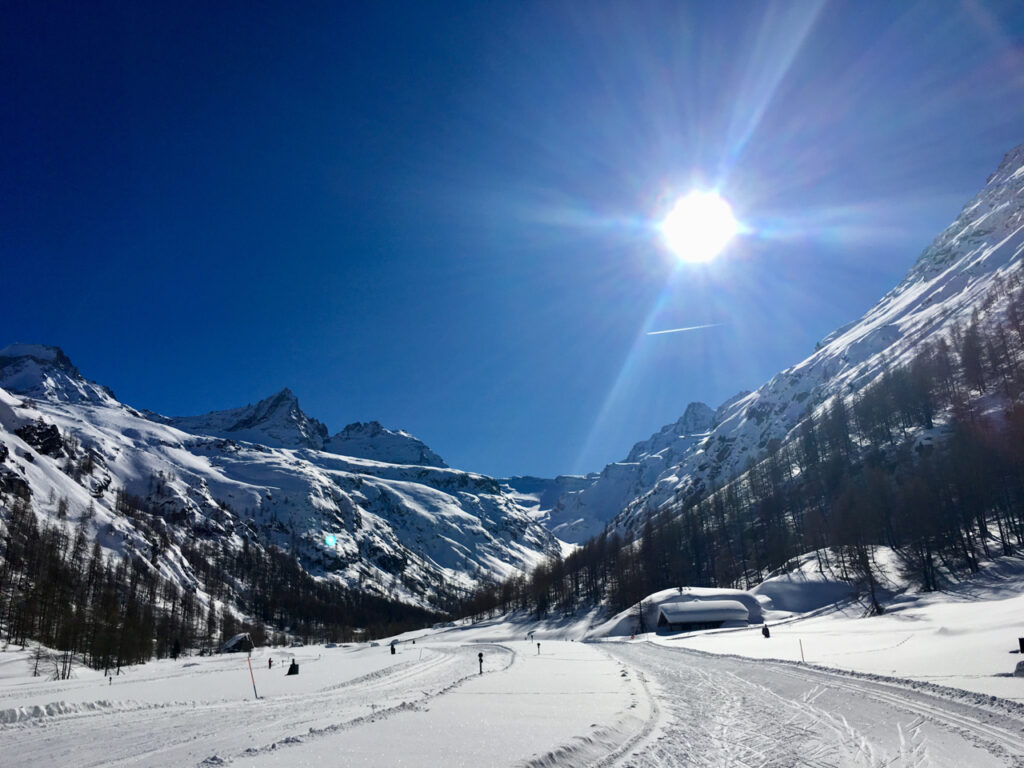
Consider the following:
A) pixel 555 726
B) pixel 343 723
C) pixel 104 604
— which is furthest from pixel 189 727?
pixel 104 604

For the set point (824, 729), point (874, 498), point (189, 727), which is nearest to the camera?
point (824, 729)

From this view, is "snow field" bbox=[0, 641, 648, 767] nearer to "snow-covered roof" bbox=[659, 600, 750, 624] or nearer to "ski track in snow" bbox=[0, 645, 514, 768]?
"ski track in snow" bbox=[0, 645, 514, 768]

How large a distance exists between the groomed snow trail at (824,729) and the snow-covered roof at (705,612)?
60584 millimetres

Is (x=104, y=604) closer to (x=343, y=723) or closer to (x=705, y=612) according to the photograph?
(x=705, y=612)

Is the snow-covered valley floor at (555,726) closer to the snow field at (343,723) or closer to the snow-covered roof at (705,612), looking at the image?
the snow field at (343,723)

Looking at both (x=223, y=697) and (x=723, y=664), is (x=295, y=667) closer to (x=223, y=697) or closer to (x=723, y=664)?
(x=223, y=697)

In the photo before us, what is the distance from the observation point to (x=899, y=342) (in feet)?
621

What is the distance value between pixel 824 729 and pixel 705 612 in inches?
2807

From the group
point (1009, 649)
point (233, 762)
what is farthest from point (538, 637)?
point (233, 762)

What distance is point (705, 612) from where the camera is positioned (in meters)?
79.0

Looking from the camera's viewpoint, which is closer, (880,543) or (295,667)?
(295,667)

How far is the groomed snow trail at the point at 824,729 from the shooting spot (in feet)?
38.8

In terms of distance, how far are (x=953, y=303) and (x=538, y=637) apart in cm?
18162

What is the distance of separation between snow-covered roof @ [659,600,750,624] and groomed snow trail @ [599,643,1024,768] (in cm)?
6058
